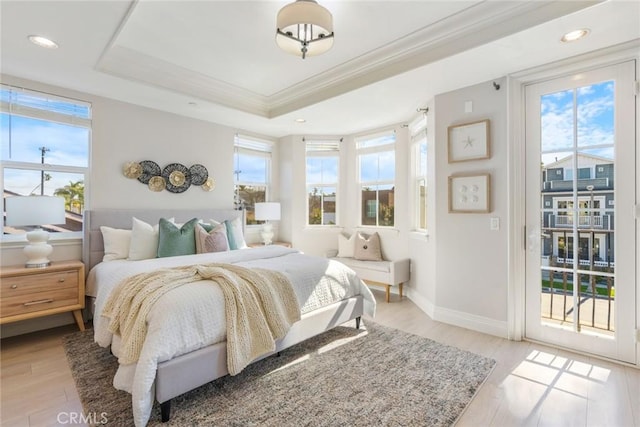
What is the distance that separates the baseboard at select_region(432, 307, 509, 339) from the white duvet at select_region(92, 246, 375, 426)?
0.87 metres

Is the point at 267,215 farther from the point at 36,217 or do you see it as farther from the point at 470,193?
the point at 470,193

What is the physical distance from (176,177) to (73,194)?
42.5 inches

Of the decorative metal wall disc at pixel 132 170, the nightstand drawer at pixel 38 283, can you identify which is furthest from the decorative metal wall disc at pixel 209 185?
the nightstand drawer at pixel 38 283

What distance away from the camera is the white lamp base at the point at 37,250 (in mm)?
2857

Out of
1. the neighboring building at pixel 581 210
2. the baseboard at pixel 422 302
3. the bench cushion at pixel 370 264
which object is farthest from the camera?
the bench cushion at pixel 370 264

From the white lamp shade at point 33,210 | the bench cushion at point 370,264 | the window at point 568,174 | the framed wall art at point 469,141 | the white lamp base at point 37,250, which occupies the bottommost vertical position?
the bench cushion at point 370,264

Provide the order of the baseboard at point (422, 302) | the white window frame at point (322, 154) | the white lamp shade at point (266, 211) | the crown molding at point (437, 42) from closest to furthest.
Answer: the crown molding at point (437, 42), the baseboard at point (422, 302), the white lamp shade at point (266, 211), the white window frame at point (322, 154)

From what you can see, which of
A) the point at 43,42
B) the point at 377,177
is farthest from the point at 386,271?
the point at 43,42

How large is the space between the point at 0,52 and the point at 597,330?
17.9 ft

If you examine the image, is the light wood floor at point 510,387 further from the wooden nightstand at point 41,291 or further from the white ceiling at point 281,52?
the white ceiling at point 281,52

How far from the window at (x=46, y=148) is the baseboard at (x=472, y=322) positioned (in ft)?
13.2

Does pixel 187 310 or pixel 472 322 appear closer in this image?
pixel 187 310

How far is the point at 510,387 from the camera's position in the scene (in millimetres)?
2145

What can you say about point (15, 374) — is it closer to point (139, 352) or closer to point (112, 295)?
point (112, 295)
